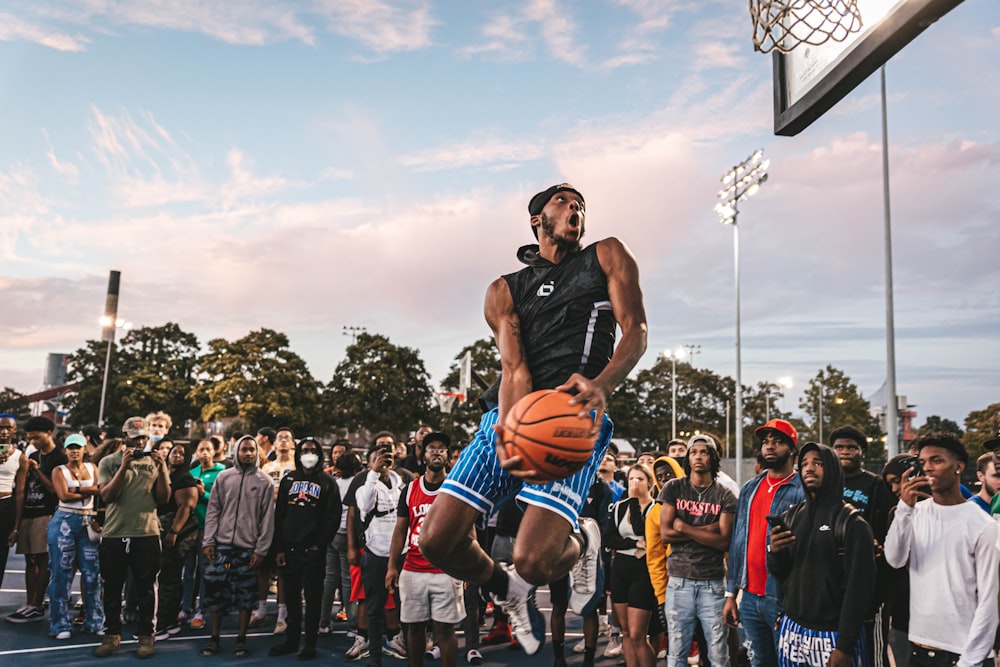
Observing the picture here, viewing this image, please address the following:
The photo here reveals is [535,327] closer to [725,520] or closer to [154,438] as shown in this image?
[725,520]

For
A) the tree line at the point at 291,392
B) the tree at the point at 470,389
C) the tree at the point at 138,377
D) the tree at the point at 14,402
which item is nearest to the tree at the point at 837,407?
the tree line at the point at 291,392

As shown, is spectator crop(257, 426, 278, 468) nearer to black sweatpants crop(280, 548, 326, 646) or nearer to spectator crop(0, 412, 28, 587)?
spectator crop(0, 412, 28, 587)

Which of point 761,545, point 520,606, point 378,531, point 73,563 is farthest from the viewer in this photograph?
point 73,563

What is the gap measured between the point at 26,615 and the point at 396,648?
4.87 metres

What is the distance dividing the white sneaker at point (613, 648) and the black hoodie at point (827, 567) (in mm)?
4119

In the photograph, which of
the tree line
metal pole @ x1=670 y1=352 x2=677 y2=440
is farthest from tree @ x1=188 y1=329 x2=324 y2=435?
metal pole @ x1=670 y1=352 x2=677 y2=440

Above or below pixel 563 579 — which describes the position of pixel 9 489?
above

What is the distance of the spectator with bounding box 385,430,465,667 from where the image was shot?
712 centimetres

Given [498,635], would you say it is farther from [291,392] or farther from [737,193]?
[291,392]

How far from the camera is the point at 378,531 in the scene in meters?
8.29

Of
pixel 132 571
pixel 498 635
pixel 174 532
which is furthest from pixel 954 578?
pixel 174 532

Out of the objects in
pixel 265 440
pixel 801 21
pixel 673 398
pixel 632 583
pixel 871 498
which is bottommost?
pixel 632 583

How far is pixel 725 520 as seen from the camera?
661 cm

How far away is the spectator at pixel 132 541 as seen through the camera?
8.19 meters
